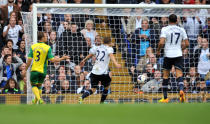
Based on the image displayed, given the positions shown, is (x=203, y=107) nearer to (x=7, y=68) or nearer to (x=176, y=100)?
(x=176, y=100)

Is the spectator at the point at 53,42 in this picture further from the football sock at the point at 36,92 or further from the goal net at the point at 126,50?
the football sock at the point at 36,92

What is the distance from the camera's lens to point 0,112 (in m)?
6.91

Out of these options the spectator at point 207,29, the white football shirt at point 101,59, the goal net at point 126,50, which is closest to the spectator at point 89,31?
the goal net at point 126,50

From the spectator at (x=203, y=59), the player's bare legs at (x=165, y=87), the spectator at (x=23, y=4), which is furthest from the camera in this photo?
the spectator at (x=23, y=4)

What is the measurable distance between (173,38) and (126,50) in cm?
209

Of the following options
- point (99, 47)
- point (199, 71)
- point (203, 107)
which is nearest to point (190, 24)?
point (199, 71)

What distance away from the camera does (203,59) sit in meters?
14.0

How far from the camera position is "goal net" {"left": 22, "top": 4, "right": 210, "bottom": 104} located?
13070mm

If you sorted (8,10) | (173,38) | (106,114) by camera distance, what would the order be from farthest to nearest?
1. (8,10)
2. (173,38)
3. (106,114)

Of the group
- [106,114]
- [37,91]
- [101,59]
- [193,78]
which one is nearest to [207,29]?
[193,78]

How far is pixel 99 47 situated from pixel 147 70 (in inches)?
70.4

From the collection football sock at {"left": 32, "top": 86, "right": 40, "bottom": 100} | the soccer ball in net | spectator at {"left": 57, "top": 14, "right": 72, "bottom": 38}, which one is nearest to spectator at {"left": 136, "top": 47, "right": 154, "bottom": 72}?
the soccer ball in net

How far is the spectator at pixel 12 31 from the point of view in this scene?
14.1 m

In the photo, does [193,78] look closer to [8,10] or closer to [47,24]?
[47,24]
